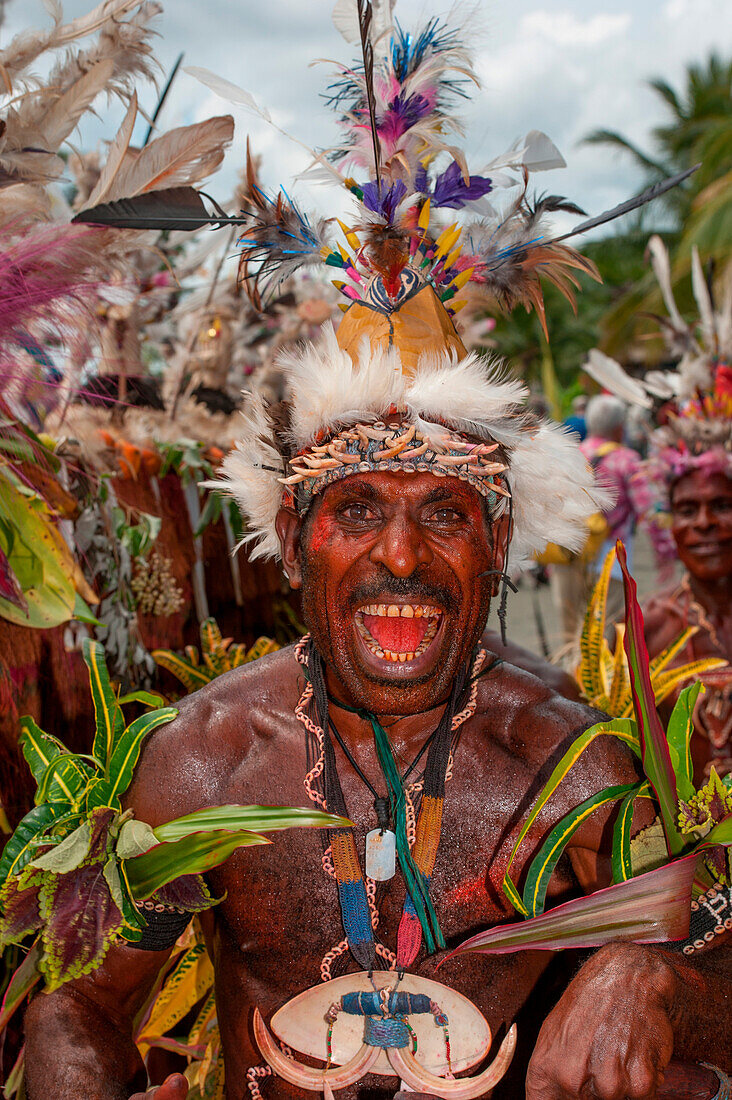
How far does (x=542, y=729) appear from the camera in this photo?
6.59 ft

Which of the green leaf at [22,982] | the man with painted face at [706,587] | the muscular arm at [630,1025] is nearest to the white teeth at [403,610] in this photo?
the muscular arm at [630,1025]

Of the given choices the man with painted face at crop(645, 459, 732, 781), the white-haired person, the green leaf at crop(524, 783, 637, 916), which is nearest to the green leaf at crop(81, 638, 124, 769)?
the green leaf at crop(524, 783, 637, 916)

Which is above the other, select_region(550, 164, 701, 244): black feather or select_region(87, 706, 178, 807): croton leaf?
select_region(550, 164, 701, 244): black feather

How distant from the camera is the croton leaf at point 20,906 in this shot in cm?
175

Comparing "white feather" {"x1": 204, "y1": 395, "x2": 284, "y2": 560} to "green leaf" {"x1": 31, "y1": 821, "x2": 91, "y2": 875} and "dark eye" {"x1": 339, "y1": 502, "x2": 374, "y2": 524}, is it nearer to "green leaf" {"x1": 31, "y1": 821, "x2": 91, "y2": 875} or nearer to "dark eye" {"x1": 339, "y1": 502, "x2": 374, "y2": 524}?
"dark eye" {"x1": 339, "y1": 502, "x2": 374, "y2": 524}

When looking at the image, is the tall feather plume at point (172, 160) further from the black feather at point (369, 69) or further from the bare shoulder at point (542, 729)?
the bare shoulder at point (542, 729)

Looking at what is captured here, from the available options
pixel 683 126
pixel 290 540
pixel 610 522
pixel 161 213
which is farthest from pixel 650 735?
pixel 683 126

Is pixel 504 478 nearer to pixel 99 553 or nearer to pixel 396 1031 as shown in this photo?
pixel 396 1031

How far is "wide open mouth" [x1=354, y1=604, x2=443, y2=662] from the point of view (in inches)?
73.8

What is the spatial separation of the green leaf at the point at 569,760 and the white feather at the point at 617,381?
3.17 metres

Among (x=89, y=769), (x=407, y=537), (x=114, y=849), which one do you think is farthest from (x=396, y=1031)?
(x=407, y=537)

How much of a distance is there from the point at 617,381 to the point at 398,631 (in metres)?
3.43

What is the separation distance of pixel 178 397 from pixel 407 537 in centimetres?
341

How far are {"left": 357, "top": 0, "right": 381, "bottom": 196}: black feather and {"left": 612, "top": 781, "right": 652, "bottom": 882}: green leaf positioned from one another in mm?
1331
